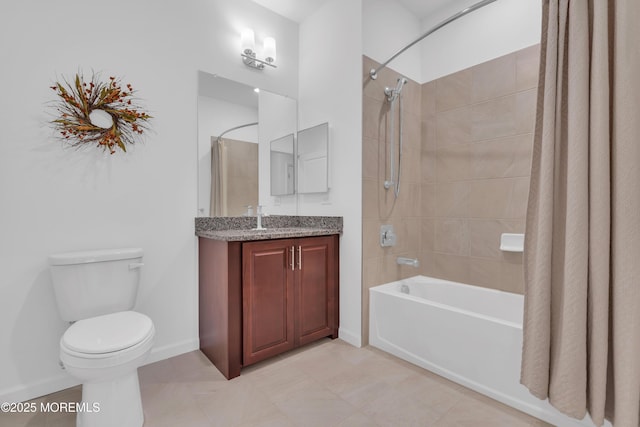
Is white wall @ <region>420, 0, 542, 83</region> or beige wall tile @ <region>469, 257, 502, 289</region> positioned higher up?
white wall @ <region>420, 0, 542, 83</region>

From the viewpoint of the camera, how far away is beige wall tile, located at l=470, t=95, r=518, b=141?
218 cm

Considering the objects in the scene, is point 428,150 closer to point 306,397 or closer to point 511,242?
point 511,242

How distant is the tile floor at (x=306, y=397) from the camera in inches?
57.9

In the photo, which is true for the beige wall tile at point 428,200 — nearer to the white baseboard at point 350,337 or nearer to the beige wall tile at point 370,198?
the beige wall tile at point 370,198

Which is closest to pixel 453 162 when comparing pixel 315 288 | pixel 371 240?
pixel 371 240

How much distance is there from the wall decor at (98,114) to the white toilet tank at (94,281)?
2.16ft

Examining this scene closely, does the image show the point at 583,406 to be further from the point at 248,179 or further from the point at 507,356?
the point at 248,179

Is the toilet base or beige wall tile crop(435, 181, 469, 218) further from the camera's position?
beige wall tile crop(435, 181, 469, 218)

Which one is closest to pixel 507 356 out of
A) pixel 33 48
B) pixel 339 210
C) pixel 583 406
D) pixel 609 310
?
pixel 583 406

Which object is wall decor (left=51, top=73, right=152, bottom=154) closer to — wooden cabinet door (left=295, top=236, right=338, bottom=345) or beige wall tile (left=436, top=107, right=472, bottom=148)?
wooden cabinet door (left=295, top=236, right=338, bottom=345)

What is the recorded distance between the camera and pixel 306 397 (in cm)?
165

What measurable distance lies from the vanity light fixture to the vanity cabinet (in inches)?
59.2

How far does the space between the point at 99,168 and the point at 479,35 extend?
114 inches

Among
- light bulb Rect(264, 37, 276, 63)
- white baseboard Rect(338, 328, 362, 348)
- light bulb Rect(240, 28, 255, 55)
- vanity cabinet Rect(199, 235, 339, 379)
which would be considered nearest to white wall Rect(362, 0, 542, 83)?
light bulb Rect(264, 37, 276, 63)
